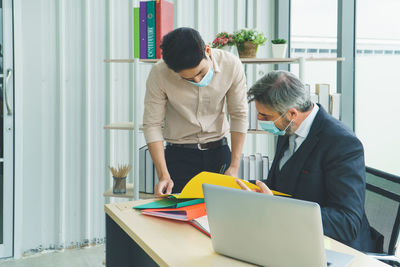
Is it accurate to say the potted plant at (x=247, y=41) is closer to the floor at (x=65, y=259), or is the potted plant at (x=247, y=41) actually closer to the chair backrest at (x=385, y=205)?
the chair backrest at (x=385, y=205)

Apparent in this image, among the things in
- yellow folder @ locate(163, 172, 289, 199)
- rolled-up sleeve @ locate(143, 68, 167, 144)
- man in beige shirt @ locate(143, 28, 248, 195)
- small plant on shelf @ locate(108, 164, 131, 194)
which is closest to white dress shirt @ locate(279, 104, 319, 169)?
yellow folder @ locate(163, 172, 289, 199)

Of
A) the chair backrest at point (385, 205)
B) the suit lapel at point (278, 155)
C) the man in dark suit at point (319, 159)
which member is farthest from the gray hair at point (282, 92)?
the chair backrest at point (385, 205)

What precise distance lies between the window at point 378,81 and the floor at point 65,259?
207 centimetres

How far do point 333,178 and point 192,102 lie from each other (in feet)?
3.05

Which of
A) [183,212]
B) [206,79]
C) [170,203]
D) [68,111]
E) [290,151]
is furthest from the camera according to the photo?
[68,111]

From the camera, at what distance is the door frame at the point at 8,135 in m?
2.94

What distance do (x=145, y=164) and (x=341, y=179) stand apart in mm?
1801

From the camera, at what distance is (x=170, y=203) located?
5.31 ft

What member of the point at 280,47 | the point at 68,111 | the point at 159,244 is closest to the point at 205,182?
the point at 159,244

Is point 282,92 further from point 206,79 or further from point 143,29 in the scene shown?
point 143,29

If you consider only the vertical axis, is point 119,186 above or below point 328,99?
below

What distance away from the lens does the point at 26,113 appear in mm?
3055

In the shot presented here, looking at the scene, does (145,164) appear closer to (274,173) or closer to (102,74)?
(102,74)

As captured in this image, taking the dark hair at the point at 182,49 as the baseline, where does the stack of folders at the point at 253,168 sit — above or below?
below
